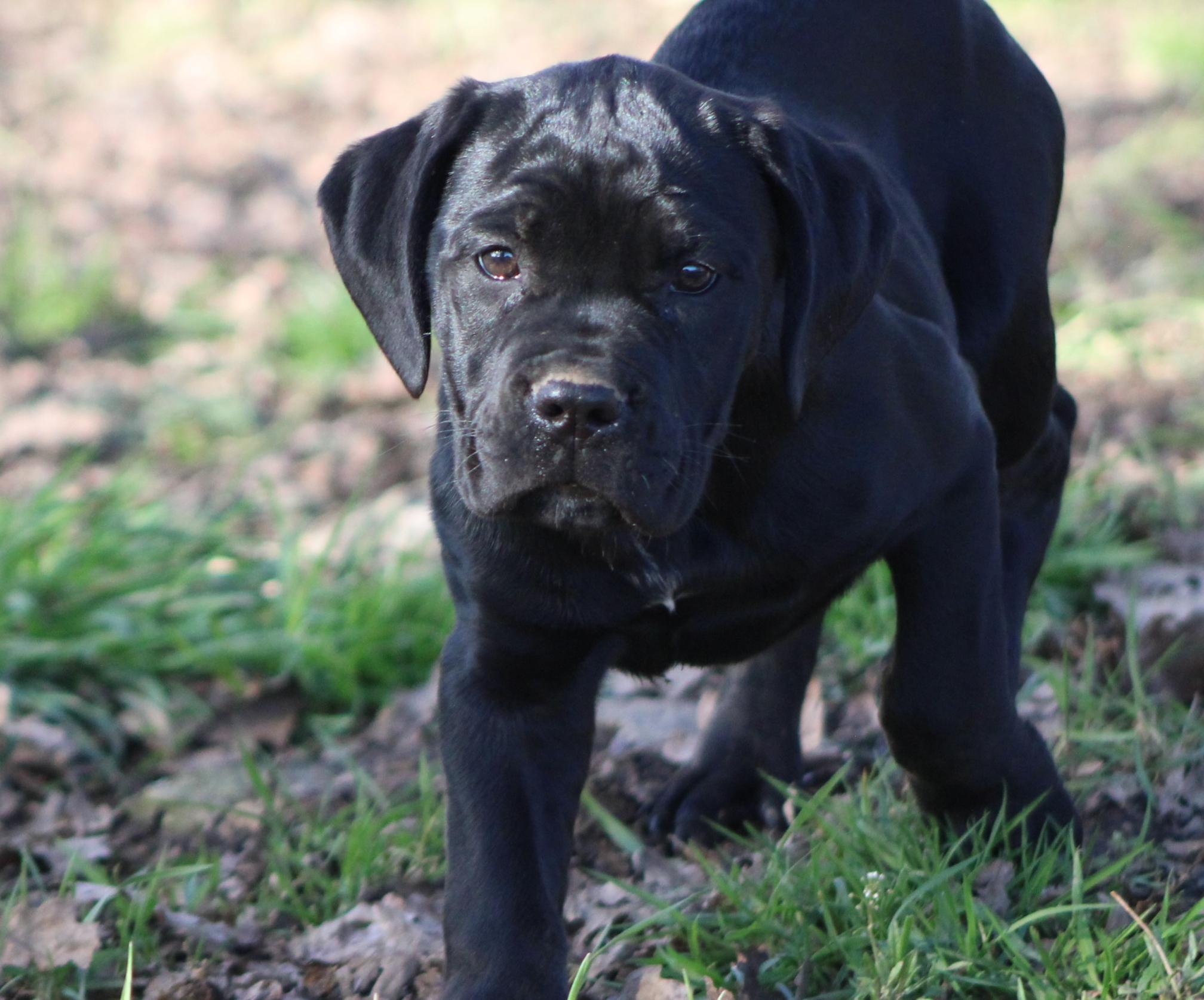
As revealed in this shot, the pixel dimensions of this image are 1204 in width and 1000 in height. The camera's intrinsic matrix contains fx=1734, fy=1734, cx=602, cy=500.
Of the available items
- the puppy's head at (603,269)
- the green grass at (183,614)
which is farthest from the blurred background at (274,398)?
the puppy's head at (603,269)

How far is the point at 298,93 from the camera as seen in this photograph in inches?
398

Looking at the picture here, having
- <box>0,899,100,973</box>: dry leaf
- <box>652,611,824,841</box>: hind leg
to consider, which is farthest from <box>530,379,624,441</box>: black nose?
<box>0,899,100,973</box>: dry leaf

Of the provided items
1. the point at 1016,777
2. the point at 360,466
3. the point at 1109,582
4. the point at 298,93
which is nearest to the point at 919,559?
the point at 1016,777

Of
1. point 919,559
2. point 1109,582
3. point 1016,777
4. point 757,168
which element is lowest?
point 1109,582

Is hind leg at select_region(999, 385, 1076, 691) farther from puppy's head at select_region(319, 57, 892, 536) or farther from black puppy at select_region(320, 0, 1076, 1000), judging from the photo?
puppy's head at select_region(319, 57, 892, 536)

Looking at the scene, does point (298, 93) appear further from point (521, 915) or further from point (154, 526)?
point (521, 915)

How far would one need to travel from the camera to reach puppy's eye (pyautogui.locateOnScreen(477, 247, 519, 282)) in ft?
8.62

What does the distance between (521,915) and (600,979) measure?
225 millimetres

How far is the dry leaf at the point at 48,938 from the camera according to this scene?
2.87 metres

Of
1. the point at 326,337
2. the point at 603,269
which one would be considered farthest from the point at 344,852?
the point at 326,337

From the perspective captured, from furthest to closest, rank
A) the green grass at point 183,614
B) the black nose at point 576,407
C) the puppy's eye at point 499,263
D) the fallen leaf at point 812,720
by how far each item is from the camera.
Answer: the green grass at point 183,614 < the fallen leaf at point 812,720 < the puppy's eye at point 499,263 < the black nose at point 576,407

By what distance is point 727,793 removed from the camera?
3416 mm

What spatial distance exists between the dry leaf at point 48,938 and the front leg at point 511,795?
67 cm

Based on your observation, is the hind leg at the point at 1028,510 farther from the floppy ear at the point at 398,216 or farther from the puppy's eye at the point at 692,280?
the floppy ear at the point at 398,216
